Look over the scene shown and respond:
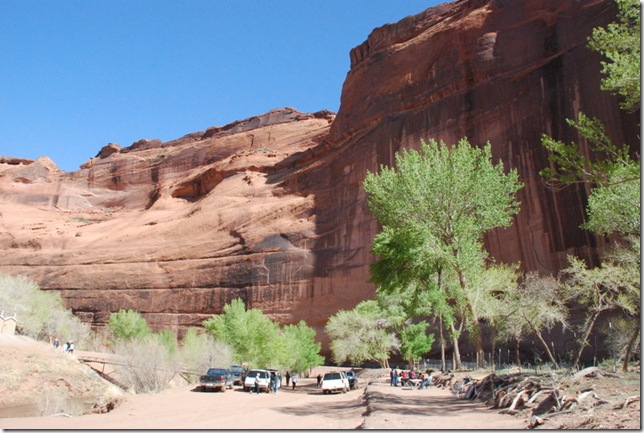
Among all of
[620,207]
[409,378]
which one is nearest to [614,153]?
[620,207]

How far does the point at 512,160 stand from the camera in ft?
137

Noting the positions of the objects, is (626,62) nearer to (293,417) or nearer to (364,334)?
(293,417)

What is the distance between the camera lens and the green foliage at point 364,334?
139 ft

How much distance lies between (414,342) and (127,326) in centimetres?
2941

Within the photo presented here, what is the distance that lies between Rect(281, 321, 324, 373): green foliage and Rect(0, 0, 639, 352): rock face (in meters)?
2.41

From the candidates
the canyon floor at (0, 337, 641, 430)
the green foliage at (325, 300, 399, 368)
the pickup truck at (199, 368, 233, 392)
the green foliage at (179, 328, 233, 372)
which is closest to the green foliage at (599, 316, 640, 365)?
the canyon floor at (0, 337, 641, 430)

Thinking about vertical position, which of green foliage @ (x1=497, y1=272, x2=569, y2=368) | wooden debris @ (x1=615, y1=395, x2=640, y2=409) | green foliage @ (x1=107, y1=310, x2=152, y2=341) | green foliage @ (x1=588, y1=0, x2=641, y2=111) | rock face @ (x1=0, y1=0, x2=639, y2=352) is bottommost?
wooden debris @ (x1=615, y1=395, x2=640, y2=409)

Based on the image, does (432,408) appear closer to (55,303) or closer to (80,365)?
(80,365)

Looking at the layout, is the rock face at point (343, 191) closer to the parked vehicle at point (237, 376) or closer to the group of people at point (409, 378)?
the group of people at point (409, 378)

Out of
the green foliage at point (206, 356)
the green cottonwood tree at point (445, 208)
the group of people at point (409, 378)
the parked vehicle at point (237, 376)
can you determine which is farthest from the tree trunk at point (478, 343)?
the green foliage at point (206, 356)

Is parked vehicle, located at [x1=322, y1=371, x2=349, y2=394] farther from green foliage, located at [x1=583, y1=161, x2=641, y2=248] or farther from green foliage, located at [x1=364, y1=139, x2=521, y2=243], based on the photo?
green foliage, located at [x1=583, y1=161, x2=641, y2=248]

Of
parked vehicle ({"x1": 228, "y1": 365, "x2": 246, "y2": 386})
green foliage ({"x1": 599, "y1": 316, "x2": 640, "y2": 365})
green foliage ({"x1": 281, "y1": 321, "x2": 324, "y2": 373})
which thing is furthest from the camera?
green foliage ({"x1": 281, "y1": 321, "x2": 324, "y2": 373})

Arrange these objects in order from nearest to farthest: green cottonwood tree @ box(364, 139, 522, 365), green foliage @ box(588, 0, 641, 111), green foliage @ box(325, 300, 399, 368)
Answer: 1. green foliage @ box(588, 0, 641, 111)
2. green cottonwood tree @ box(364, 139, 522, 365)
3. green foliage @ box(325, 300, 399, 368)

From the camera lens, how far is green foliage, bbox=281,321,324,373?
144ft
